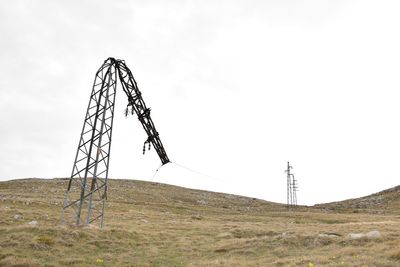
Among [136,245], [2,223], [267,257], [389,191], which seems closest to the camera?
[267,257]

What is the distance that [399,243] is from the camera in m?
17.9

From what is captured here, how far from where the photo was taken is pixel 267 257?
18.3 metres

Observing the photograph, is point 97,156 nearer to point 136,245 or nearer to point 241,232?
point 136,245

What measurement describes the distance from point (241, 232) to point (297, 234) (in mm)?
5889

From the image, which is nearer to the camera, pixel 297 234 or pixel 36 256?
Result: pixel 36 256

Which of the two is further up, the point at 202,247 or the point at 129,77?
the point at 129,77

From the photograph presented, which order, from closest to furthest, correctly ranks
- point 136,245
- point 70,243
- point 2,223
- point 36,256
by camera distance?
point 36,256 < point 70,243 < point 136,245 < point 2,223

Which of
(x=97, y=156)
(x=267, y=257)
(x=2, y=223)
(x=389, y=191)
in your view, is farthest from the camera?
(x=389, y=191)

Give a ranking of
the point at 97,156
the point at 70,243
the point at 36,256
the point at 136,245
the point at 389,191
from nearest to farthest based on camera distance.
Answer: the point at 36,256 → the point at 70,243 → the point at 136,245 → the point at 97,156 → the point at 389,191

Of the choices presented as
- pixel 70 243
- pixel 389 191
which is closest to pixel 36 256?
pixel 70 243

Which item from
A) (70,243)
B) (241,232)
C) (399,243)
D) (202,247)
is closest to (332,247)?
(399,243)

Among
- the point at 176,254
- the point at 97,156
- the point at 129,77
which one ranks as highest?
the point at 129,77

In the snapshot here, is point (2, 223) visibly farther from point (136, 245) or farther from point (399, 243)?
point (399, 243)

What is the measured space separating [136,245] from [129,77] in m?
13.1
